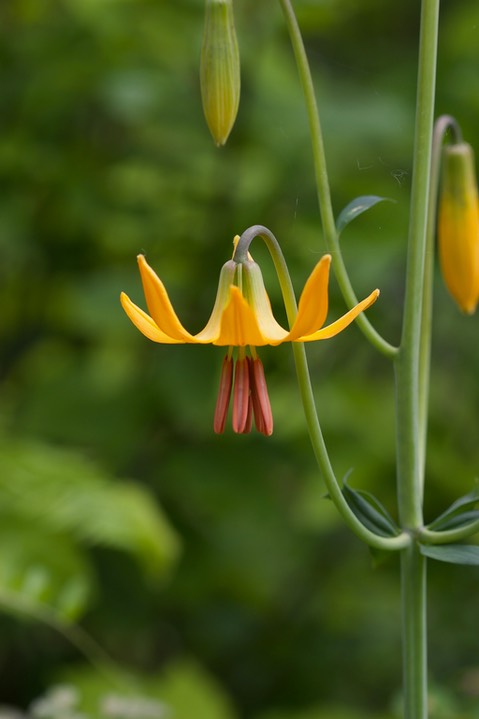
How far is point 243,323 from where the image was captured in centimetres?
60

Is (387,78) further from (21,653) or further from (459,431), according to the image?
(21,653)

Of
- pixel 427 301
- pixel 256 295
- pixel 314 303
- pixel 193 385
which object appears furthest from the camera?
pixel 193 385

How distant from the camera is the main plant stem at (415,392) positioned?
0.67m

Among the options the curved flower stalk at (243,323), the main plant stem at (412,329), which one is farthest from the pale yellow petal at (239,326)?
the main plant stem at (412,329)

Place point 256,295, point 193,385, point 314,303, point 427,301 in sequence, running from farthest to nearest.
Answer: point 193,385
point 427,301
point 256,295
point 314,303

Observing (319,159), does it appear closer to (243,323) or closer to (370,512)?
(243,323)

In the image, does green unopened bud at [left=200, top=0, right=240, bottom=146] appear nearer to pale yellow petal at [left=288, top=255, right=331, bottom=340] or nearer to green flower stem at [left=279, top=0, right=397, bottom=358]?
green flower stem at [left=279, top=0, right=397, bottom=358]

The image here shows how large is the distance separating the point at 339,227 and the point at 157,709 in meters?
0.64

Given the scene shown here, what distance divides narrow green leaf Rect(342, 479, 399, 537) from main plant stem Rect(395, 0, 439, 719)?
1 centimetres

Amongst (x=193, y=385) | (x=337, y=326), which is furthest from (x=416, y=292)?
(x=193, y=385)

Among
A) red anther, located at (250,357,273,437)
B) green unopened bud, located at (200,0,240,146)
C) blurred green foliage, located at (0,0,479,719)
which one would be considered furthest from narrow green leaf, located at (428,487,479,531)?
blurred green foliage, located at (0,0,479,719)

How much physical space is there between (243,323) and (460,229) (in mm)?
350

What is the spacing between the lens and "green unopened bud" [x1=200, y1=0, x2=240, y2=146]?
0.71 m

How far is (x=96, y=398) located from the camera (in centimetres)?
182
